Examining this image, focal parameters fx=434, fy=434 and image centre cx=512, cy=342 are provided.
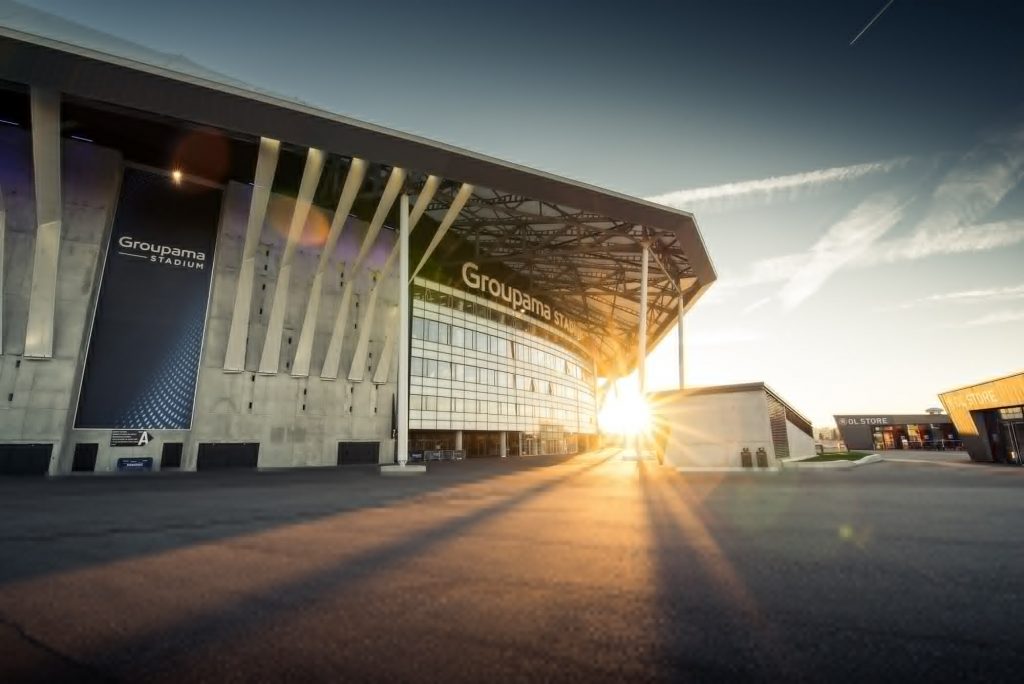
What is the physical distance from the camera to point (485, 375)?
1682 inches

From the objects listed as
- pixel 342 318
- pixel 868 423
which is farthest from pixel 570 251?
pixel 868 423

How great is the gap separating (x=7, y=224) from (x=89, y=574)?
26870 millimetres

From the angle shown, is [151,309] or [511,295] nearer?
[151,309]

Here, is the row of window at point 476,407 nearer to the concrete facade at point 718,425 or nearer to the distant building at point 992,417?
the concrete facade at point 718,425

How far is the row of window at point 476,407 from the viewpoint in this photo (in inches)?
1448

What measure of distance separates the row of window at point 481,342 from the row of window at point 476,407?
16.3 ft

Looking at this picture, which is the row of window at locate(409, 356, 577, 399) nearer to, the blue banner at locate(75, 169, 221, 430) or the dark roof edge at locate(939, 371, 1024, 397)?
the blue banner at locate(75, 169, 221, 430)

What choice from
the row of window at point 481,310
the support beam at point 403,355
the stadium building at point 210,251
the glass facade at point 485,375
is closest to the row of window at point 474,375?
the glass facade at point 485,375

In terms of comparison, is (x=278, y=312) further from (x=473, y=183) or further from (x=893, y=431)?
Result: (x=893, y=431)

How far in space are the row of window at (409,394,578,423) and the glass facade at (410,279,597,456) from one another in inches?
3.4

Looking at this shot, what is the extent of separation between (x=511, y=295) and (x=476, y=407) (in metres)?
13.3

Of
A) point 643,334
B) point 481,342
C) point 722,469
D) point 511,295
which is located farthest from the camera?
point 511,295

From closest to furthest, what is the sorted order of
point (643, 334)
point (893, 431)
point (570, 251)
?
point (643, 334)
point (570, 251)
point (893, 431)

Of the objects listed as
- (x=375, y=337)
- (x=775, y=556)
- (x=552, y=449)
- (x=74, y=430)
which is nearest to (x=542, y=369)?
(x=552, y=449)
